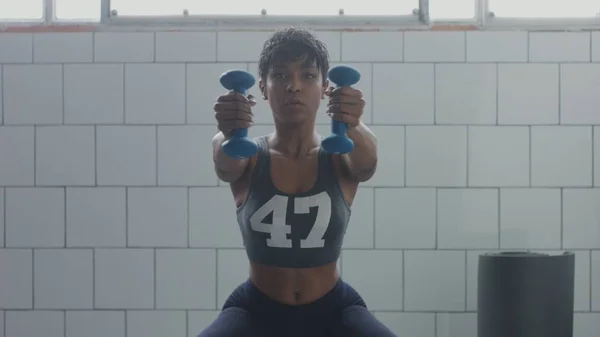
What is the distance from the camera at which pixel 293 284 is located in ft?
5.51

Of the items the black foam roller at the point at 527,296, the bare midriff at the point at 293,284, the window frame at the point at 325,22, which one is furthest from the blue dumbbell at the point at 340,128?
the window frame at the point at 325,22

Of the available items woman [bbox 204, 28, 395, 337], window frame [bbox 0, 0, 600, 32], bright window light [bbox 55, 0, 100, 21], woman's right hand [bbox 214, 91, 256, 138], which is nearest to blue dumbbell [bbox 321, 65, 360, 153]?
woman [bbox 204, 28, 395, 337]

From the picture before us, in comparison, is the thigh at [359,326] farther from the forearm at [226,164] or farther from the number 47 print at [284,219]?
the forearm at [226,164]

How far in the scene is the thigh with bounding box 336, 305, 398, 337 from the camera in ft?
5.19

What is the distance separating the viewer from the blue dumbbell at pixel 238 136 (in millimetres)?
1537

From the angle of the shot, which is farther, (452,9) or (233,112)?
(452,9)

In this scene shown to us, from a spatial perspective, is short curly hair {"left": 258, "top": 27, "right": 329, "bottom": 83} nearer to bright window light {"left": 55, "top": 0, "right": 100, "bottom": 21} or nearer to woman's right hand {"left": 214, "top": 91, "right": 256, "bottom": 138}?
woman's right hand {"left": 214, "top": 91, "right": 256, "bottom": 138}

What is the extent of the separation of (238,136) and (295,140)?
8.8 inches

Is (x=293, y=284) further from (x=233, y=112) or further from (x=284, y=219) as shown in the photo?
(x=233, y=112)

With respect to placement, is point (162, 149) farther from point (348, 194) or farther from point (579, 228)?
point (579, 228)

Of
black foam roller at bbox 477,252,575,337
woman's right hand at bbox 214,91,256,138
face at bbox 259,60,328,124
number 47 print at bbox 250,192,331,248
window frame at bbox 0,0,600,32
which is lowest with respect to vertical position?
black foam roller at bbox 477,252,575,337

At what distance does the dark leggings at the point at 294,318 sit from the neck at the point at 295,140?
12.3 inches

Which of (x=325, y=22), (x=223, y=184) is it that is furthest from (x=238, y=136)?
(x=325, y=22)

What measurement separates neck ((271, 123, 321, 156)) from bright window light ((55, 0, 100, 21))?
1.11m
